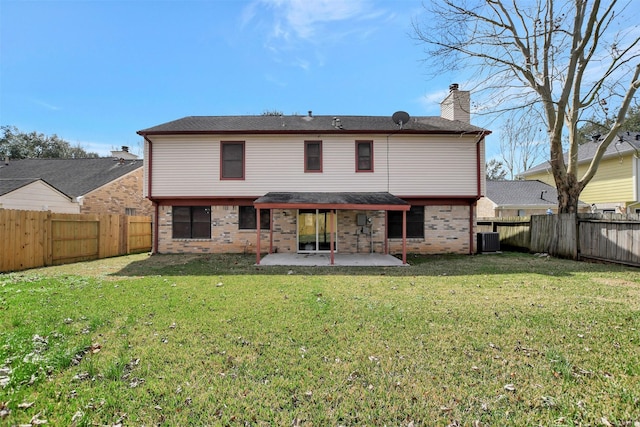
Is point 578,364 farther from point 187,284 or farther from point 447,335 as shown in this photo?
point 187,284

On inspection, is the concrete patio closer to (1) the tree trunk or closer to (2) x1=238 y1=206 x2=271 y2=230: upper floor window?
(2) x1=238 y1=206 x2=271 y2=230: upper floor window

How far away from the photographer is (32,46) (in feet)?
43.8

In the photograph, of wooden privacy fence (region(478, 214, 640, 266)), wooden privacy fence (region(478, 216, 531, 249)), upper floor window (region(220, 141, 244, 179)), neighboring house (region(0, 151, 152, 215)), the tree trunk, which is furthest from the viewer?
neighboring house (region(0, 151, 152, 215))

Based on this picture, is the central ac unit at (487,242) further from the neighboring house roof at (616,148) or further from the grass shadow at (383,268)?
the neighboring house roof at (616,148)

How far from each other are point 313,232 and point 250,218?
2.88 meters

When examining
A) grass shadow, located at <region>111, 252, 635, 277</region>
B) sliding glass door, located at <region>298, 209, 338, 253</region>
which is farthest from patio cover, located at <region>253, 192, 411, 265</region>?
sliding glass door, located at <region>298, 209, 338, 253</region>

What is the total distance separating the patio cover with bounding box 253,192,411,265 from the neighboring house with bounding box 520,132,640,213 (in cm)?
1662

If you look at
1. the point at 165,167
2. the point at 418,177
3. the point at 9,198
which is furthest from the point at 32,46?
the point at 418,177

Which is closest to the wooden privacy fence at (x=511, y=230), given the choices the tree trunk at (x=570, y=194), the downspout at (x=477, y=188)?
the tree trunk at (x=570, y=194)

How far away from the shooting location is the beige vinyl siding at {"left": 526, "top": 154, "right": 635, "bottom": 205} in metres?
19.6

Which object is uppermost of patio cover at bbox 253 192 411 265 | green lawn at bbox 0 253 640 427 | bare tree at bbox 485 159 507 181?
bare tree at bbox 485 159 507 181

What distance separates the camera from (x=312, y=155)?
534 inches

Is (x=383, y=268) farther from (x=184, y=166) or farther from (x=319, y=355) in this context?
(x=184, y=166)

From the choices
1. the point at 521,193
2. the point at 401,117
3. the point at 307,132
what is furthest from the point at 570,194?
the point at 521,193
